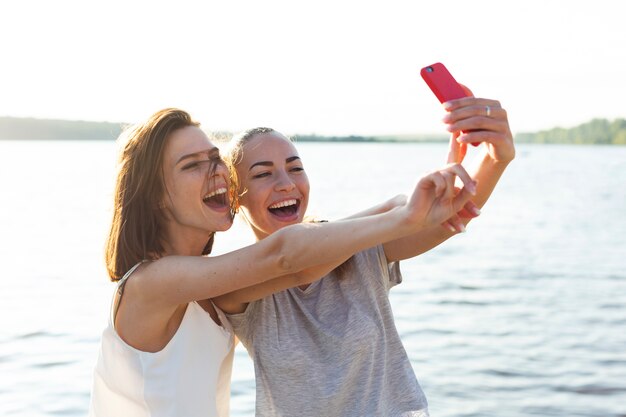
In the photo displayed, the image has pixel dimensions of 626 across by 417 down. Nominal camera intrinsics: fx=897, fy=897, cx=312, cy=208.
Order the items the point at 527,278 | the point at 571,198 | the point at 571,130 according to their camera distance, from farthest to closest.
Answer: the point at 571,130
the point at 571,198
the point at 527,278

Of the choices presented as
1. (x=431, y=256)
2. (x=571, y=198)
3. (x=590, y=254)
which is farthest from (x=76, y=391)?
(x=571, y=198)

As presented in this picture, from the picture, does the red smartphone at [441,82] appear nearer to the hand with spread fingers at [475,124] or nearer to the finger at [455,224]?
the hand with spread fingers at [475,124]

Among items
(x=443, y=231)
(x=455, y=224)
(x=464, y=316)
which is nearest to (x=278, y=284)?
(x=443, y=231)

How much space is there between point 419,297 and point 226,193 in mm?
7834

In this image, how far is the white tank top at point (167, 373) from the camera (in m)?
3.30

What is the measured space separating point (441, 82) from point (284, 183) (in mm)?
999

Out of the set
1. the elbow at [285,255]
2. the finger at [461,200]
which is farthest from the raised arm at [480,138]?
the elbow at [285,255]

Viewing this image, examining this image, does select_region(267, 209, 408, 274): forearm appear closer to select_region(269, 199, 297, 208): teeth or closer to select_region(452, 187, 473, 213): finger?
select_region(452, 187, 473, 213): finger

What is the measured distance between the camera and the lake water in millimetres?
7344

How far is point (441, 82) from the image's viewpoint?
273 centimetres

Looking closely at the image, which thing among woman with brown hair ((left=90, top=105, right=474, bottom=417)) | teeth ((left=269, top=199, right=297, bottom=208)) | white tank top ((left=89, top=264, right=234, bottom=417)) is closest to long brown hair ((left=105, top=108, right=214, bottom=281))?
woman with brown hair ((left=90, top=105, right=474, bottom=417))

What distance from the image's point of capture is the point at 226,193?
341 cm

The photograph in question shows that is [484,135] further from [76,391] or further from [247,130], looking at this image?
[76,391]

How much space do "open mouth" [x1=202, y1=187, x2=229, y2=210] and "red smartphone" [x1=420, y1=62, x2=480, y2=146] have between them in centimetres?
98
